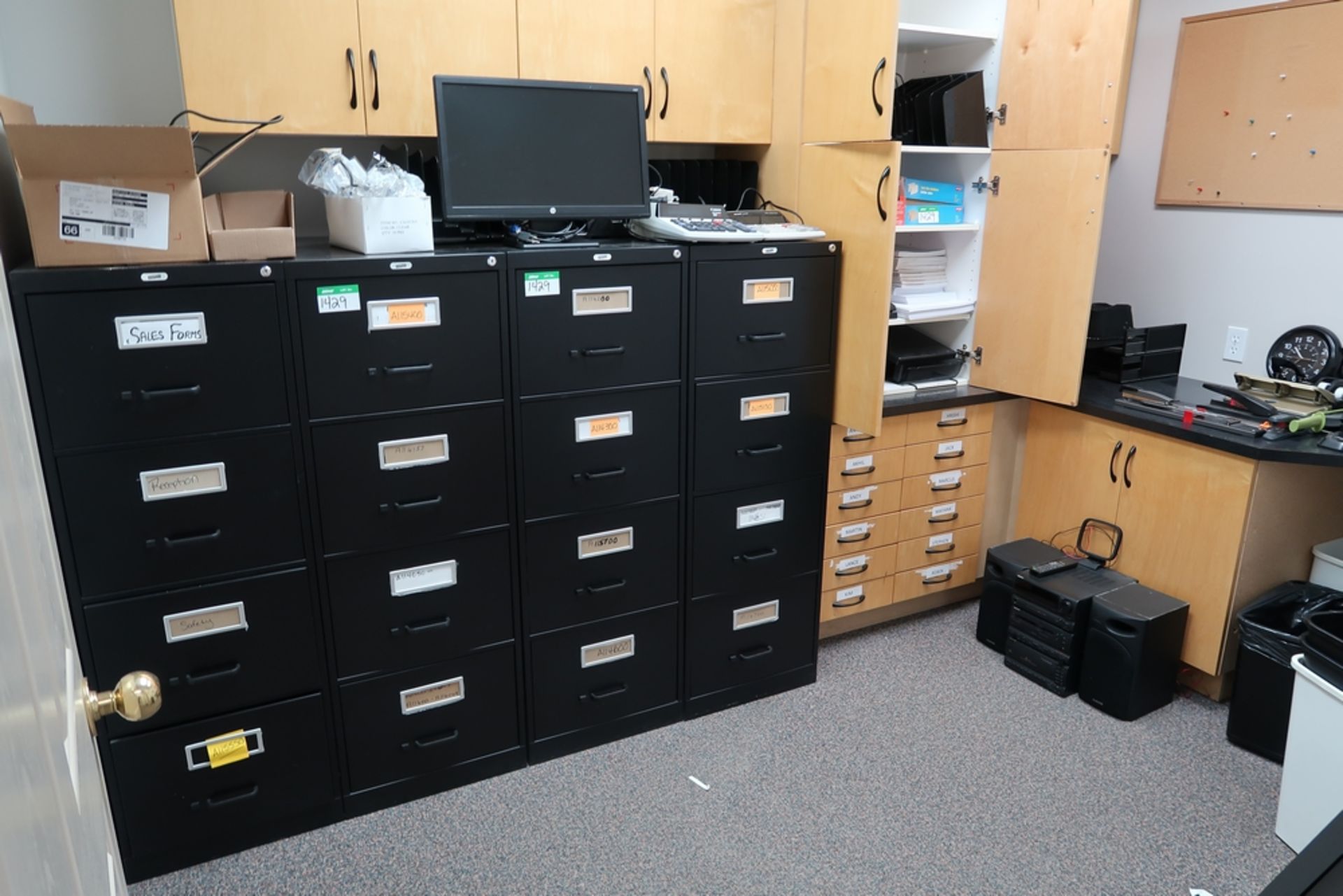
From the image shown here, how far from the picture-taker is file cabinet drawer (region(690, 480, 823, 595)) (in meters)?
2.59

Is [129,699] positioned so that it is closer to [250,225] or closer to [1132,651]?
[250,225]

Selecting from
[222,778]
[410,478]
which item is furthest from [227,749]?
[410,478]

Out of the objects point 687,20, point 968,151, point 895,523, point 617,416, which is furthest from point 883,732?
point 687,20

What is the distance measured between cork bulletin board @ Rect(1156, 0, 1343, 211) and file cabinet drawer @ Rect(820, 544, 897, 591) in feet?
5.55

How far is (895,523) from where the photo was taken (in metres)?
3.09

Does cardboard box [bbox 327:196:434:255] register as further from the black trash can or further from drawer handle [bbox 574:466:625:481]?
the black trash can

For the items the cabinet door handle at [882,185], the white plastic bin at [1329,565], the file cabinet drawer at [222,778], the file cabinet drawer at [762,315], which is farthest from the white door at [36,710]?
the white plastic bin at [1329,565]

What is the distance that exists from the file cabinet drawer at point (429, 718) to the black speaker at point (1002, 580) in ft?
5.42

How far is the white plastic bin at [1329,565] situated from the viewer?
8.73 ft

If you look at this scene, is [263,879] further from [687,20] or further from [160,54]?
[687,20]

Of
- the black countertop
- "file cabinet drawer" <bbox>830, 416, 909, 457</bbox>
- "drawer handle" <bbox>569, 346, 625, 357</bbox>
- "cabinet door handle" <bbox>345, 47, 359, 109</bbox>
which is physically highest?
"cabinet door handle" <bbox>345, 47, 359, 109</bbox>

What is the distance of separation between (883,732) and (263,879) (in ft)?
5.51

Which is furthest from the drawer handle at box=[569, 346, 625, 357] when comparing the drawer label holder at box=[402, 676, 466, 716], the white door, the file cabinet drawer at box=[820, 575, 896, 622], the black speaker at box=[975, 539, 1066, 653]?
the black speaker at box=[975, 539, 1066, 653]

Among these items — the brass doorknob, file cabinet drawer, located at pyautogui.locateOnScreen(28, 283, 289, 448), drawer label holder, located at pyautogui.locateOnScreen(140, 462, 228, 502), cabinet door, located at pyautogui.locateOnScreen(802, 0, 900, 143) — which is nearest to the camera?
the brass doorknob
